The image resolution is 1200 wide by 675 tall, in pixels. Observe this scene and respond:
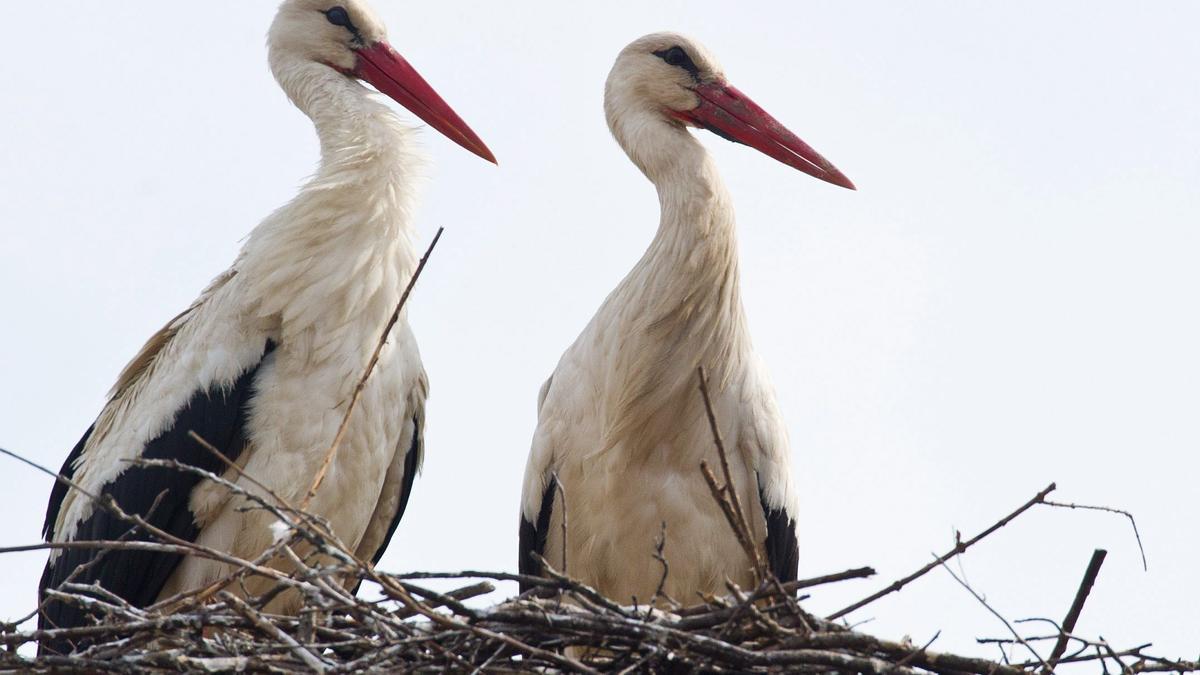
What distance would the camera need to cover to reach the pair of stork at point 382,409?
4.18m

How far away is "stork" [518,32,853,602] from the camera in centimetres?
424

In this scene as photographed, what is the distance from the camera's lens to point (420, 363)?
4.48 m

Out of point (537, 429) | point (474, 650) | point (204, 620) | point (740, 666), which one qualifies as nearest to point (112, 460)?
point (537, 429)

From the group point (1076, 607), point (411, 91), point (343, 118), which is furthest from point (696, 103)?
point (1076, 607)

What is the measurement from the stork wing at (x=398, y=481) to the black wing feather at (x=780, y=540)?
88 centimetres

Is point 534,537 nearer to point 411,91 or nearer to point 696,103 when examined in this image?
point 696,103

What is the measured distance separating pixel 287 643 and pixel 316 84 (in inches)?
85.7

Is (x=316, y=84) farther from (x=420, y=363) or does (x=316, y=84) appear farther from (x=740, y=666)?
(x=740, y=666)

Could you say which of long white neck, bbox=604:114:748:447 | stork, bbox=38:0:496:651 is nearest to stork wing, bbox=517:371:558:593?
long white neck, bbox=604:114:748:447

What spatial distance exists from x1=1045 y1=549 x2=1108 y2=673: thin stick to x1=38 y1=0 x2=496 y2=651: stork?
68.5 inches

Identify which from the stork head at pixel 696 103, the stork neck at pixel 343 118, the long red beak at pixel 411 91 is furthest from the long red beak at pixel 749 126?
the stork neck at pixel 343 118

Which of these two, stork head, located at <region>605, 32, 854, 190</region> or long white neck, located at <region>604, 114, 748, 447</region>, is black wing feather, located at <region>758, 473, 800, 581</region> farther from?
stork head, located at <region>605, 32, 854, 190</region>

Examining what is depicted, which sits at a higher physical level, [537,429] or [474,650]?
[537,429]

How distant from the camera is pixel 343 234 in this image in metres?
4.43
